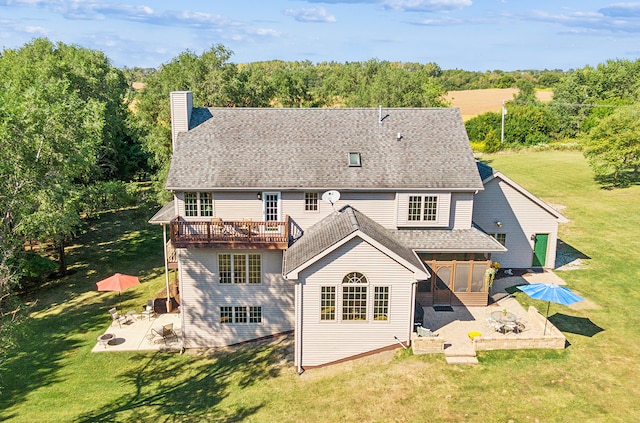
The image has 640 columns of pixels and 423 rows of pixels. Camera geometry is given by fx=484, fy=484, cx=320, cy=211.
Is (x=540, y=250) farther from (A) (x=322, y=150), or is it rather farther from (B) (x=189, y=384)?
(B) (x=189, y=384)

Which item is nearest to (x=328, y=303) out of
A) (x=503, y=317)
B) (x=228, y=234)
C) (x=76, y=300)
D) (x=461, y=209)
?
(x=228, y=234)

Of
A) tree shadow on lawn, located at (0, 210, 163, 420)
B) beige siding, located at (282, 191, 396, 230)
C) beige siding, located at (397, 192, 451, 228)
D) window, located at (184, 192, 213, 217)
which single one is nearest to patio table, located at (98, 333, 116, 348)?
tree shadow on lawn, located at (0, 210, 163, 420)

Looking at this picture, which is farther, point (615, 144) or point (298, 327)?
point (615, 144)

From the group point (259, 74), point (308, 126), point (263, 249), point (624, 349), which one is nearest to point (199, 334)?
point (263, 249)

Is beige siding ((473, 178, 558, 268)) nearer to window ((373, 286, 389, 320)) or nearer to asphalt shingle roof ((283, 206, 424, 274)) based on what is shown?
asphalt shingle roof ((283, 206, 424, 274))

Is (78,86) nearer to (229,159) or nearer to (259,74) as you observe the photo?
(259,74)
